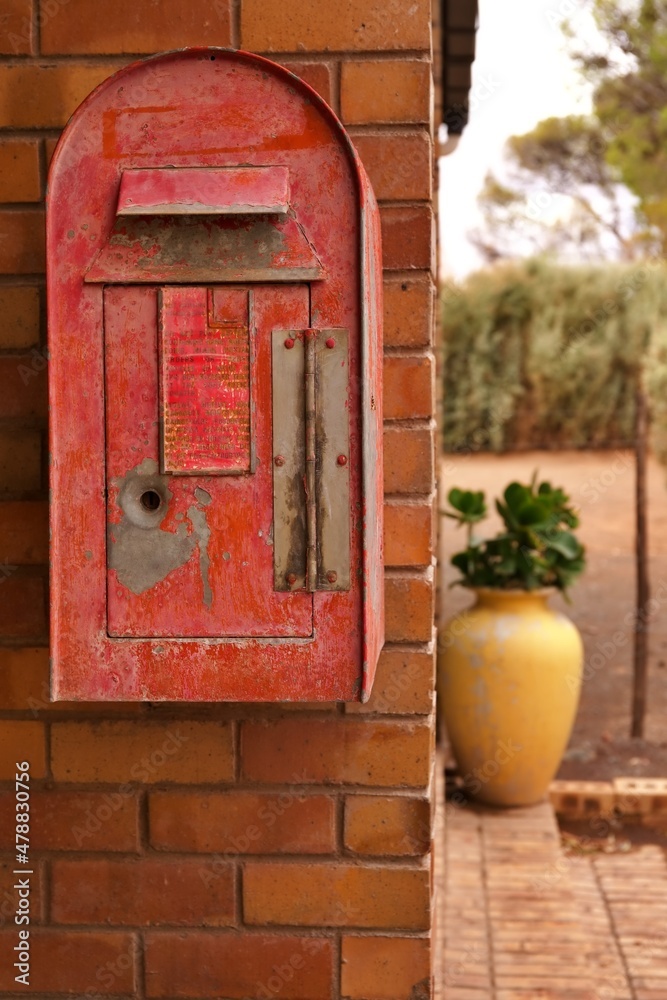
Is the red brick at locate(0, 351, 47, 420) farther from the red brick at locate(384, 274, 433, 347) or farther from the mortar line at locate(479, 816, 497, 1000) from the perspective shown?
the mortar line at locate(479, 816, 497, 1000)

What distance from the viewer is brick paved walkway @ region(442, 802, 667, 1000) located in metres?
2.40

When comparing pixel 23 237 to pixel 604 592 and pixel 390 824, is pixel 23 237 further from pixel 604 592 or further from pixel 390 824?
pixel 604 592

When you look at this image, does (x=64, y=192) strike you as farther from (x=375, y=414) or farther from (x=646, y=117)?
(x=646, y=117)

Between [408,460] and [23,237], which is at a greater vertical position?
[23,237]

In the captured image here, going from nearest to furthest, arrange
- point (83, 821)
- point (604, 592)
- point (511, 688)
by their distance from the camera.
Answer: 1. point (83, 821)
2. point (511, 688)
3. point (604, 592)

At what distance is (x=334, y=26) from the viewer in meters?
1.50

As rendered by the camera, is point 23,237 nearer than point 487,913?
Yes

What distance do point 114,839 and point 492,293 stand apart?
11978 mm

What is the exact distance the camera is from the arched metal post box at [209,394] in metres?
1.29

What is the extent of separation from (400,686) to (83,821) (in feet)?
1.81

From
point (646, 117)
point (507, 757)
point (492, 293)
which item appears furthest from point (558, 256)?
point (507, 757)

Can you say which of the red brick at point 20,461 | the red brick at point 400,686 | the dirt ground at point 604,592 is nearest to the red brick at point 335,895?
the red brick at point 400,686

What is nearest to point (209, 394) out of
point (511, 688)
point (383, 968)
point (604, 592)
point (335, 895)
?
point (335, 895)

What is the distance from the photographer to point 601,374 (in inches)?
500
